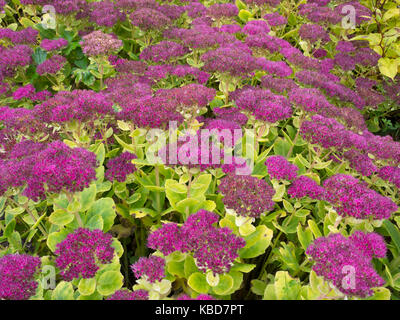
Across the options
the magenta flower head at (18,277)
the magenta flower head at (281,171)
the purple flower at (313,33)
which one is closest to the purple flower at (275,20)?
the purple flower at (313,33)

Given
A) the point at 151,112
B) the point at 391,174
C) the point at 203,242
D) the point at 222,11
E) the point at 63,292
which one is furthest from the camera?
the point at 222,11

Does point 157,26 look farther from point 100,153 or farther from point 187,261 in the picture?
point 187,261

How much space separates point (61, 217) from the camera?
1.81m

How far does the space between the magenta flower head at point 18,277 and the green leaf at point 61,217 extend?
0.21 m

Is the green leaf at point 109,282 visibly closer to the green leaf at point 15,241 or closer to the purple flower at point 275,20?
the green leaf at point 15,241

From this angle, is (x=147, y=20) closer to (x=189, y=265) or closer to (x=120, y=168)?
(x=120, y=168)

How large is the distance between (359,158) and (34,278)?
1.95 m

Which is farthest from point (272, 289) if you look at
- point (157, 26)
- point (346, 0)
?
point (346, 0)

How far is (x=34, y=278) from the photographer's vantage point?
165cm

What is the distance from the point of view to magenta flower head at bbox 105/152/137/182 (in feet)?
6.83

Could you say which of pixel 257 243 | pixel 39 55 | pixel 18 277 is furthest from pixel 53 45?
pixel 257 243

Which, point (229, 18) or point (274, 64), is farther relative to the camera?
point (229, 18)

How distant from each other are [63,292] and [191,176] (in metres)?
0.95

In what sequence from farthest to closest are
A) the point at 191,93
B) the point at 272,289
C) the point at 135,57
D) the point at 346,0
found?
the point at 346,0 < the point at 135,57 < the point at 191,93 < the point at 272,289
